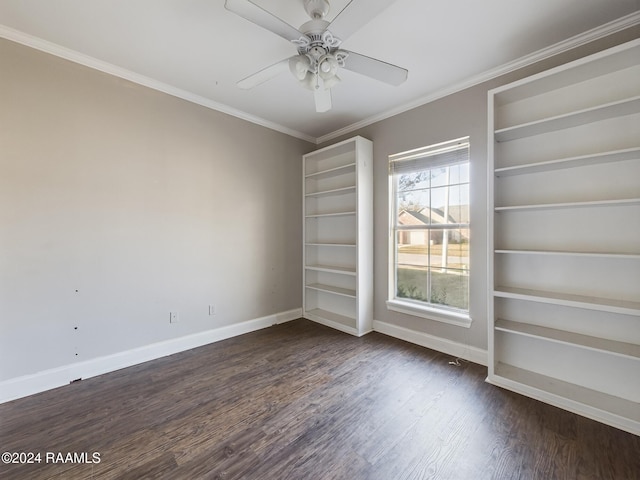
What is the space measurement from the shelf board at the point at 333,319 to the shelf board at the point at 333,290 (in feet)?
1.16

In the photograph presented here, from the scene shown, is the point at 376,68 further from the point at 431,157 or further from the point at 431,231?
the point at 431,231

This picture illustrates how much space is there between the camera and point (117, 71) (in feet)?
8.22

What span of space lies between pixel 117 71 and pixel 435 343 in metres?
4.21

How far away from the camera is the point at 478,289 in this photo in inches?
104

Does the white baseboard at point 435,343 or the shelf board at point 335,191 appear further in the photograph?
the shelf board at point 335,191

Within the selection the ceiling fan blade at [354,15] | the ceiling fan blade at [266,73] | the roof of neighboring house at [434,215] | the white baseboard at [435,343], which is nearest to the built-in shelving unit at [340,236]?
the white baseboard at [435,343]

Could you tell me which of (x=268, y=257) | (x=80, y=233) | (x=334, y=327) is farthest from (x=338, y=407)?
(x=80, y=233)

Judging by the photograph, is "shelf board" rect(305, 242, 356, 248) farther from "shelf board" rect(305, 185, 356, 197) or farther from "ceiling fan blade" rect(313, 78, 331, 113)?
"ceiling fan blade" rect(313, 78, 331, 113)

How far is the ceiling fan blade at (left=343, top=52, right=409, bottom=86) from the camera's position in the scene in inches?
69.4

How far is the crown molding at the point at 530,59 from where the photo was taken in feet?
6.32

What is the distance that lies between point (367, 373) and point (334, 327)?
3.91ft

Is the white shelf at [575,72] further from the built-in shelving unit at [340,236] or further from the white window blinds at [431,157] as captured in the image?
the built-in shelving unit at [340,236]

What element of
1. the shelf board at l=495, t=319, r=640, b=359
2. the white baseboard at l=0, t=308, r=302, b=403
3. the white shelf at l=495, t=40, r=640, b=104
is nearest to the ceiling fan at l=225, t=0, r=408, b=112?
the white shelf at l=495, t=40, r=640, b=104

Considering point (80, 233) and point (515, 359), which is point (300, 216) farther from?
point (515, 359)
